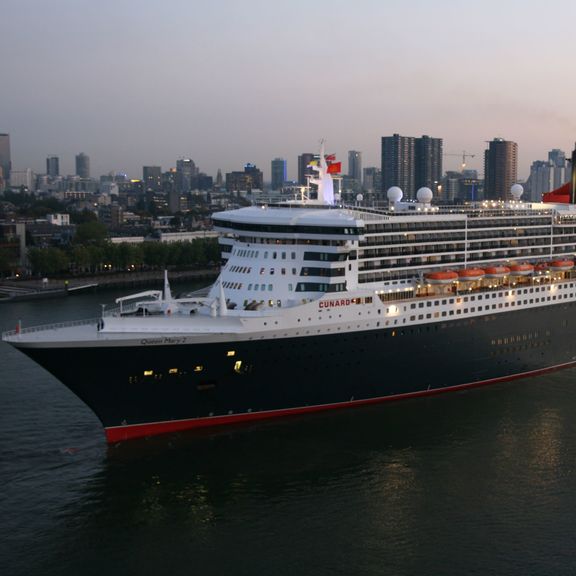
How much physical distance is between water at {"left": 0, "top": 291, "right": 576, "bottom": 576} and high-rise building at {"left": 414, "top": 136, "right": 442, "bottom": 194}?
95.6m

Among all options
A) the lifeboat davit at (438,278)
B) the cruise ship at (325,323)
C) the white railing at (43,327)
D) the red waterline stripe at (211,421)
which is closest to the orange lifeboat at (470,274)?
the cruise ship at (325,323)

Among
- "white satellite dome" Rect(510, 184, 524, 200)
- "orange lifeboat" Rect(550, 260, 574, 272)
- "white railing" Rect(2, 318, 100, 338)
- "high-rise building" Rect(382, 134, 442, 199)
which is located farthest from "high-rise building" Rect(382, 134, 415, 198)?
"white railing" Rect(2, 318, 100, 338)

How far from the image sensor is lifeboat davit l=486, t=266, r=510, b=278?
24.2m

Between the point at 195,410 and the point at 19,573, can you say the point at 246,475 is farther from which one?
the point at 19,573

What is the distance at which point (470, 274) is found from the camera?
77.3 feet

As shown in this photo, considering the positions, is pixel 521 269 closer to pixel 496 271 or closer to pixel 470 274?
pixel 496 271

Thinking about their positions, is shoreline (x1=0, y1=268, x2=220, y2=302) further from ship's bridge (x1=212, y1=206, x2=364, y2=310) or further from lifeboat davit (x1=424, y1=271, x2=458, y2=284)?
lifeboat davit (x1=424, y1=271, x2=458, y2=284)

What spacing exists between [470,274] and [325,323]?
17.3 ft

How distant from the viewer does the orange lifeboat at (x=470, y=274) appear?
23516 mm

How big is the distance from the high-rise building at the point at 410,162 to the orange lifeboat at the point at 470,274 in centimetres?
9288

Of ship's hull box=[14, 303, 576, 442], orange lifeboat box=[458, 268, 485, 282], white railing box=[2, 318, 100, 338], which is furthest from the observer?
orange lifeboat box=[458, 268, 485, 282]

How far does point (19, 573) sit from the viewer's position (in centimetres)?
1429

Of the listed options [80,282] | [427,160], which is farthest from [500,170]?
[80,282]

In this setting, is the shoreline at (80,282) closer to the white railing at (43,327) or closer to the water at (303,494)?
the water at (303,494)
